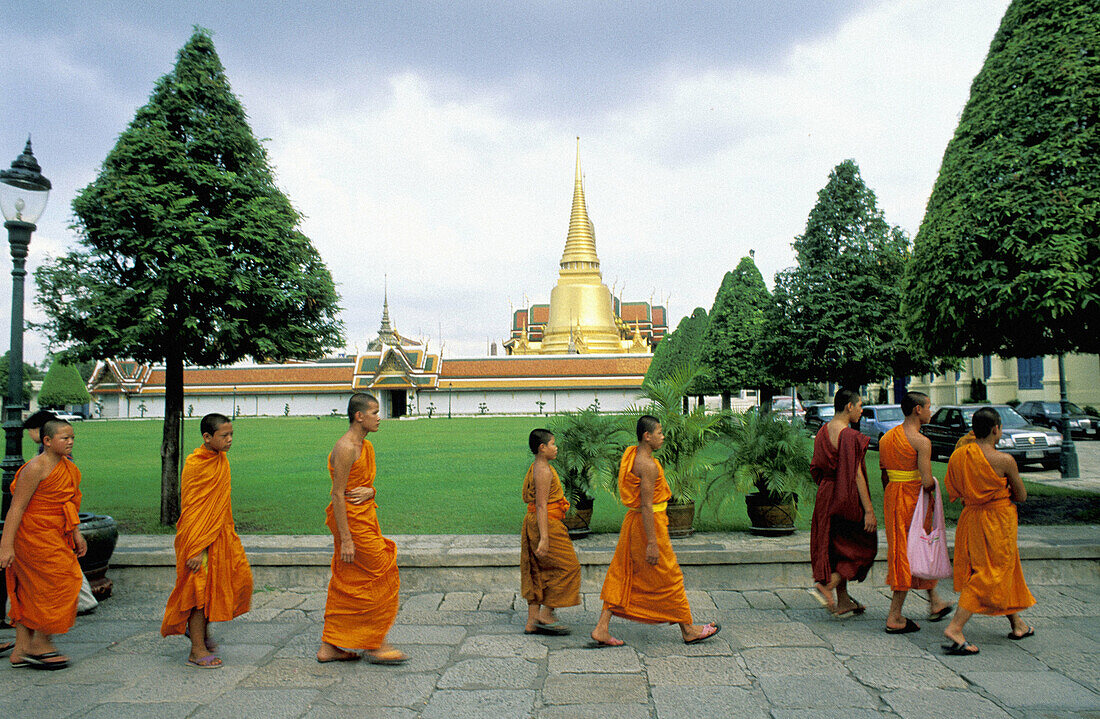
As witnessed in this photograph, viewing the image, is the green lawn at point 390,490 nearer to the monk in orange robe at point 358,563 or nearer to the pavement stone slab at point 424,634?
the pavement stone slab at point 424,634

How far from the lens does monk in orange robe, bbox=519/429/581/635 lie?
518 centimetres

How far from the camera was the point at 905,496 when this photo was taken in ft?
17.8

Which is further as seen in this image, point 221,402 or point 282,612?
point 221,402

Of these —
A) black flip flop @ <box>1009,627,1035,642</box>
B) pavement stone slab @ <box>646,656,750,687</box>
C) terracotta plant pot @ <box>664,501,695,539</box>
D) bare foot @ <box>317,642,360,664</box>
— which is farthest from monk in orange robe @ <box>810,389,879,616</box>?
bare foot @ <box>317,642,360,664</box>

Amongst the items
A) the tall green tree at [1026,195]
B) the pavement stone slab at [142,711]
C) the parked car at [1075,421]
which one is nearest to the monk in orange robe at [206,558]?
the pavement stone slab at [142,711]

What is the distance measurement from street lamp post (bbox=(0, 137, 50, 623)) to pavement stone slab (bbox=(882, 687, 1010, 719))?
6532 millimetres

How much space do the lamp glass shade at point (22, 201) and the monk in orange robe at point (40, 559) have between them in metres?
2.26

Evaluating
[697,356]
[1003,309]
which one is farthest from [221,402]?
[1003,309]

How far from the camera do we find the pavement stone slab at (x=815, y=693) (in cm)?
405

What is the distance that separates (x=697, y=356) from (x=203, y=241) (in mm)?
31191

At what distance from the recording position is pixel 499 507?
10.5 metres

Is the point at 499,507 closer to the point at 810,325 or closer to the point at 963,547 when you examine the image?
the point at 963,547

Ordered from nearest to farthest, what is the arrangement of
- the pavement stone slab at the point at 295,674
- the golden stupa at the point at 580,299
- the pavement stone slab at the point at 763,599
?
the pavement stone slab at the point at 295,674 < the pavement stone slab at the point at 763,599 < the golden stupa at the point at 580,299

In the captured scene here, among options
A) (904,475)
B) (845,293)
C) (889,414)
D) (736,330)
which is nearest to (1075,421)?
(889,414)
